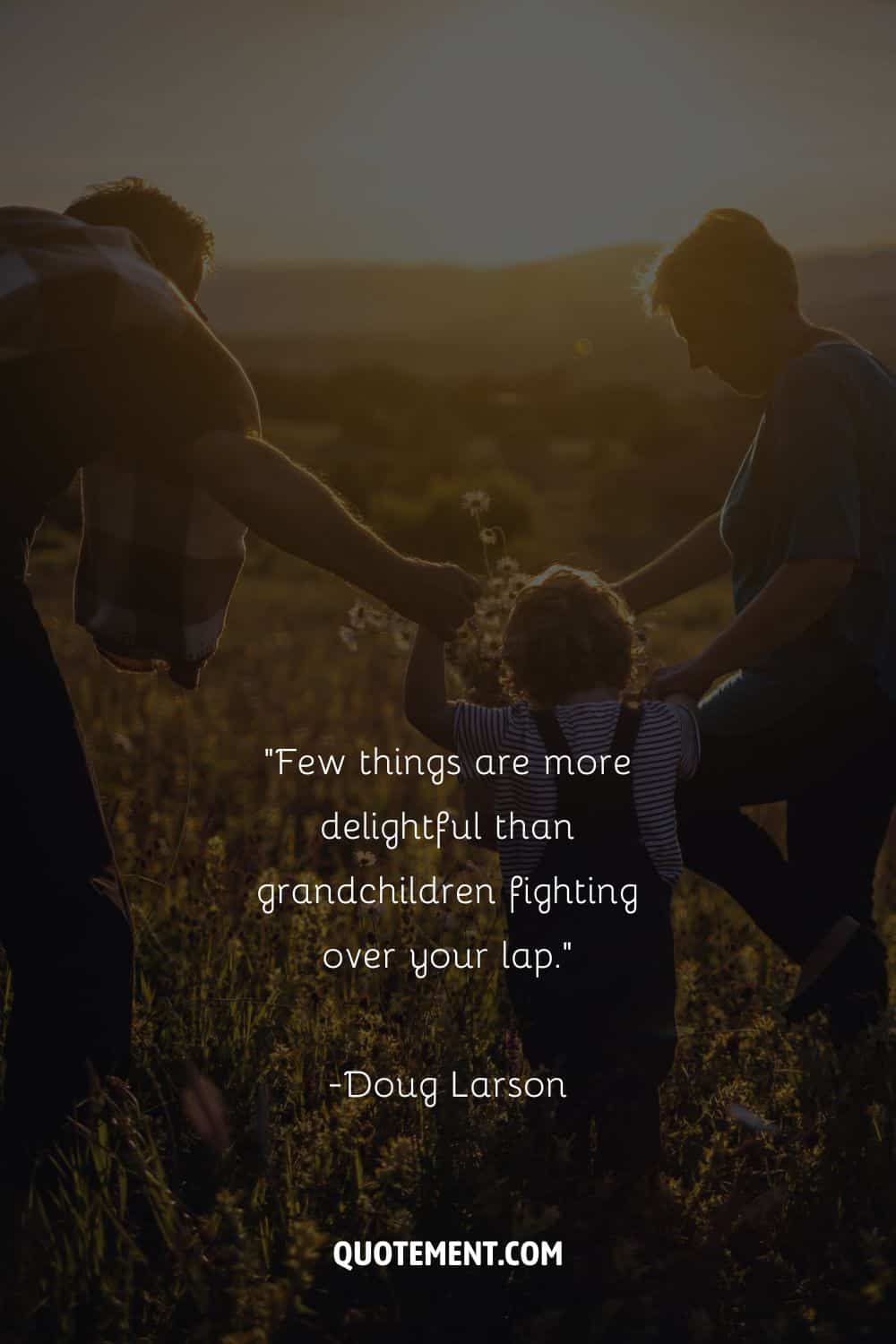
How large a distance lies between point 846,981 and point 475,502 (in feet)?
5.17

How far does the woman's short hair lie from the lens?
3.21 m

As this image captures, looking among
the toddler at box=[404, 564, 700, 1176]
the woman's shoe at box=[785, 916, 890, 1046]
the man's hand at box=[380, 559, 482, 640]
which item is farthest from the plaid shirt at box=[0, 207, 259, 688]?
the woman's shoe at box=[785, 916, 890, 1046]

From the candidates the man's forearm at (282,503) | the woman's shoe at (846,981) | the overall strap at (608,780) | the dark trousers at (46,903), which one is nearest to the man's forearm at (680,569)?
the overall strap at (608,780)

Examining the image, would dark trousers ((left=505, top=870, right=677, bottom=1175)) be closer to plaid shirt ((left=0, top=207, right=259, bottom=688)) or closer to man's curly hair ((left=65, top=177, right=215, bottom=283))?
plaid shirt ((left=0, top=207, right=259, bottom=688))

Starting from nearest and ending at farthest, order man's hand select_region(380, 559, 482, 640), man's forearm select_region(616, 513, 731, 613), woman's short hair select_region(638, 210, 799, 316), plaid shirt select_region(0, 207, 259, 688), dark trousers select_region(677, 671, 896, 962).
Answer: plaid shirt select_region(0, 207, 259, 688) → man's hand select_region(380, 559, 482, 640) → woman's short hair select_region(638, 210, 799, 316) → dark trousers select_region(677, 671, 896, 962) → man's forearm select_region(616, 513, 731, 613)

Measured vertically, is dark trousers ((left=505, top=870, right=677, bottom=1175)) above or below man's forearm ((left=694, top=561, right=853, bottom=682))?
below

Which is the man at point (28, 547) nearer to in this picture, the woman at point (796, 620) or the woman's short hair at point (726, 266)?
the woman at point (796, 620)

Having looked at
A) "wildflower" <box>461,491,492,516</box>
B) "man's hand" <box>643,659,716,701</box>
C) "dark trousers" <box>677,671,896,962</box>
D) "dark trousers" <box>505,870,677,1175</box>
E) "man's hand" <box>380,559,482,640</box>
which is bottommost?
"dark trousers" <box>505,870,677,1175</box>

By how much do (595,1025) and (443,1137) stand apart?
0.51 metres

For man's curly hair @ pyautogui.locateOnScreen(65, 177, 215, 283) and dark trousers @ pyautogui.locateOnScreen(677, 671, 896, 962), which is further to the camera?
dark trousers @ pyautogui.locateOnScreen(677, 671, 896, 962)

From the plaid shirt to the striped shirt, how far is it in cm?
69

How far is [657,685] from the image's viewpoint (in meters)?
3.21

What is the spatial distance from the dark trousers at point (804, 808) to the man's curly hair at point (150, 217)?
1.69m

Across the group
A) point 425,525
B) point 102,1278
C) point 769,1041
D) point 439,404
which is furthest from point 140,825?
point 439,404
